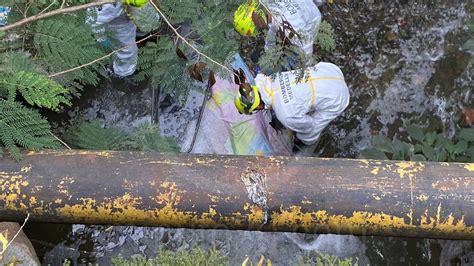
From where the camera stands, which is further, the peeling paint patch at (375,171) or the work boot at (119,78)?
the work boot at (119,78)

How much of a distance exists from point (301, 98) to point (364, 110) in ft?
3.02

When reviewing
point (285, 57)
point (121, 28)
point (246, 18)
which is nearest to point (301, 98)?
point (285, 57)

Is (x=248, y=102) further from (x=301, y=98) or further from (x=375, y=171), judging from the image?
(x=375, y=171)

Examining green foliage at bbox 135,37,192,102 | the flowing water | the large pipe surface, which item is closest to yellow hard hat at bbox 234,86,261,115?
green foliage at bbox 135,37,192,102

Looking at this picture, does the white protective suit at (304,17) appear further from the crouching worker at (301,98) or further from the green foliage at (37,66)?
the green foliage at (37,66)

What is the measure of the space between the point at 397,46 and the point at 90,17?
2.32 m

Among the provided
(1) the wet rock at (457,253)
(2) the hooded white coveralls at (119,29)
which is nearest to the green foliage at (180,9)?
(2) the hooded white coveralls at (119,29)

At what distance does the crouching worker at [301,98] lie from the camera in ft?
11.5

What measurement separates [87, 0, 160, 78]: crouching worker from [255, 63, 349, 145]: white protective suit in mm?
780

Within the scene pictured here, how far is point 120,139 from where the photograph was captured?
11.0ft

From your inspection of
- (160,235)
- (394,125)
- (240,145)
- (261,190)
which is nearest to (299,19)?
(240,145)

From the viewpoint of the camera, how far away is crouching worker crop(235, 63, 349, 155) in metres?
3.50

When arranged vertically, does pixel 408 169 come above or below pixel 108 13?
above

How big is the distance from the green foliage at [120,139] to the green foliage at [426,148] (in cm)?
135
